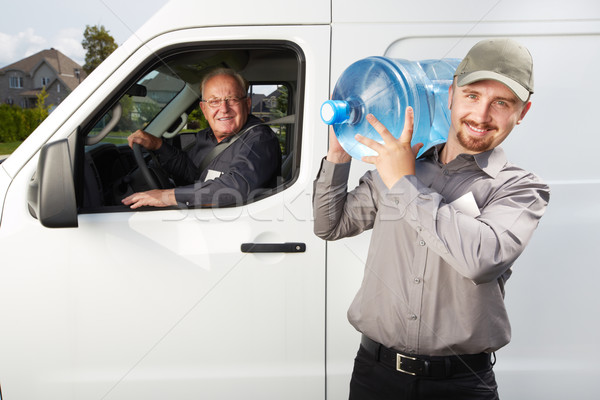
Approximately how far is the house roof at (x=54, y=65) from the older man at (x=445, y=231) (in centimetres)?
6152

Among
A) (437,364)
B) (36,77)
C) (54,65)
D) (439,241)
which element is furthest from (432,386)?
(36,77)

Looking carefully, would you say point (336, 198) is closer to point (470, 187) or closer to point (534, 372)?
point (470, 187)

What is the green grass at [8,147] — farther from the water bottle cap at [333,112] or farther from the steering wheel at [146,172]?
the water bottle cap at [333,112]

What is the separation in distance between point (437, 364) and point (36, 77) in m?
65.7

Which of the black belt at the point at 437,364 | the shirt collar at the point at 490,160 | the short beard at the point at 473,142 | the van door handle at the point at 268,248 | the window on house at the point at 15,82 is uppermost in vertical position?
the window on house at the point at 15,82

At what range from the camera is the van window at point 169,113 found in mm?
2031

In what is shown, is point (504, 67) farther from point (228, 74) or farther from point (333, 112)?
point (228, 74)

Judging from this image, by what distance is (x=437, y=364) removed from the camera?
1.46 m

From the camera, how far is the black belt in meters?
1.46

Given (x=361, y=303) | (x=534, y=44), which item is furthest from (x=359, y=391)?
(x=534, y=44)

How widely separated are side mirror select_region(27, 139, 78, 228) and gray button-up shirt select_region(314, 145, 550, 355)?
2.66ft

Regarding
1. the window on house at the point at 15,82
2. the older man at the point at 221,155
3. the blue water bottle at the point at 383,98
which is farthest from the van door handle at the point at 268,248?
the window on house at the point at 15,82

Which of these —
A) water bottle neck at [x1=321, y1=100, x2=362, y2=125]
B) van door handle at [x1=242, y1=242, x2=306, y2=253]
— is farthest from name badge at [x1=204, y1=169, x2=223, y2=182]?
water bottle neck at [x1=321, y1=100, x2=362, y2=125]

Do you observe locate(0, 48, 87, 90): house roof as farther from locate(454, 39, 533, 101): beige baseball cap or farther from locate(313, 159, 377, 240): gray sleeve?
locate(454, 39, 533, 101): beige baseball cap
